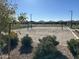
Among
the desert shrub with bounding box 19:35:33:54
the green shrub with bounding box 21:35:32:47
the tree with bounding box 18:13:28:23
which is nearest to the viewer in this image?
the tree with bounding box 18:13:28:23

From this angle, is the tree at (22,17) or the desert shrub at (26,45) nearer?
the tree at (22,17)

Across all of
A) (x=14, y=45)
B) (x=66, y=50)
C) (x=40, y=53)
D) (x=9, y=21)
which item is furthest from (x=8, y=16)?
(x=14, y=45)

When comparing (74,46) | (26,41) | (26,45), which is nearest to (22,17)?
(74,46)

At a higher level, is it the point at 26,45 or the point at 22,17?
the point at 22,17

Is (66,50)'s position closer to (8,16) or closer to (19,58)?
(19,58)

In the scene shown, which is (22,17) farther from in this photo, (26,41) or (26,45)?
(26,45)

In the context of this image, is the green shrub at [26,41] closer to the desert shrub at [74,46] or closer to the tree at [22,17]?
the desert shrub at [74,46]

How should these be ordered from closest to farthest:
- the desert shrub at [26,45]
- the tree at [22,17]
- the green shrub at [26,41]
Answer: the tree at [22,17] → the desert shrub at [26,45] → the green shrub at [26,41]

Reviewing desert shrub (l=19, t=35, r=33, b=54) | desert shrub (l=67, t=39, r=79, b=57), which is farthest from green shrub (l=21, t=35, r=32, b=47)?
desert shrub (l=67, t=39, r=79, b=57)

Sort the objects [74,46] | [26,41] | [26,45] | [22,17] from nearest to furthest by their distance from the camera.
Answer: [22,17] < [74,46] < [26,41] < [26,45]

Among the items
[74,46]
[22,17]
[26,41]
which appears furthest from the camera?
[26,41]

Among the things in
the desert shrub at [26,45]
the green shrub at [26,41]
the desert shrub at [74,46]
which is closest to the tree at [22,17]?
the desert shrub at [74,46]

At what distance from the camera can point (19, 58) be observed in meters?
17.4

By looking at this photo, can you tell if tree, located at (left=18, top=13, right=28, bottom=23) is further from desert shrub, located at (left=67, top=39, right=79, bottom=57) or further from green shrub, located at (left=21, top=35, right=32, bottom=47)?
green shrub, located at (left=21, top=35, right=32, bottom=47)
